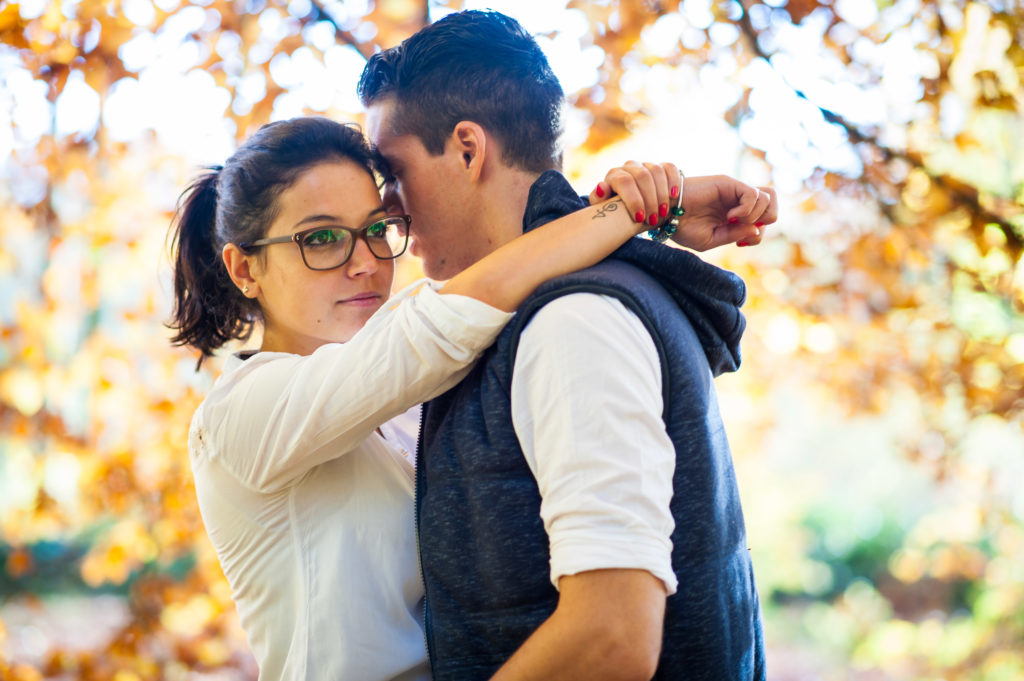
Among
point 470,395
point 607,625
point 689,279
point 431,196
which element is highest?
point 431,196

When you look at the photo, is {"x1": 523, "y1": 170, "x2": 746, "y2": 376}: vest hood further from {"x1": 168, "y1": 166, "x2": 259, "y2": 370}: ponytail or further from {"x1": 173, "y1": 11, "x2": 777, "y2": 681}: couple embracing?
{"x1": 168, "y1": 166, "x2": 259, "y2": 370}: ponytail

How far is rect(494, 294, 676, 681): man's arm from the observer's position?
1.05 m

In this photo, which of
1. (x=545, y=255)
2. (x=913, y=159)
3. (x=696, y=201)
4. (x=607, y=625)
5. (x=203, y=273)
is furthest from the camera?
(x=913, y=159)

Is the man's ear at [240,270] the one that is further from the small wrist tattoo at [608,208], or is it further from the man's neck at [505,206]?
the small wrist tattoo at [608,208]

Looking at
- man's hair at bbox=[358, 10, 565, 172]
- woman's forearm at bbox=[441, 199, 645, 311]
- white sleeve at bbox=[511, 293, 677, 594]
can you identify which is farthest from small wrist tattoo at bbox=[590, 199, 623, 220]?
man's hair at bbox=[358, 10, 565, 172]

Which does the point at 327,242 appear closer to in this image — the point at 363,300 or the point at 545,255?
the point at 363,300

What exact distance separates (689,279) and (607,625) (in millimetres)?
556

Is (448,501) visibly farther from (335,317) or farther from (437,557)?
(335,317)

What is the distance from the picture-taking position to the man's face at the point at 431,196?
1671 mm

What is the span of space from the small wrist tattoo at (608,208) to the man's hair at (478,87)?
0.34 meters

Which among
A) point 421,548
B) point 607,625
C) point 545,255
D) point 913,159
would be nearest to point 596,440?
point 607,625

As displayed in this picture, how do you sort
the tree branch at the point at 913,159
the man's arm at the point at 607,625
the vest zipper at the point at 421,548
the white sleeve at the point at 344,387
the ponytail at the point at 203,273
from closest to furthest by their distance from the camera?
the man's arm at the point at 607,625 → the white sleeve at the point at 344,387 → the vest zipper at the point at 421,548 → the ponytail at the point at 203,273 → the tree branch at the point at 913,159

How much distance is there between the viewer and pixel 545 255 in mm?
1288

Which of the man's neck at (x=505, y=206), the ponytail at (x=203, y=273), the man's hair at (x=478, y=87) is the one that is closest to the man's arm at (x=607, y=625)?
the man's neck at (x=505, y=206)
